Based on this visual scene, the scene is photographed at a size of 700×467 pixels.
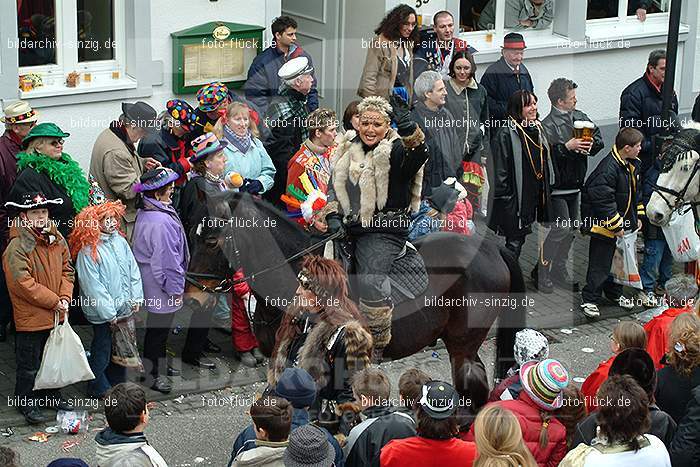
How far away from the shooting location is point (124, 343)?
35.8 ft

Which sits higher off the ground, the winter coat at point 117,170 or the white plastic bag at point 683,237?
the winter coat at point 117,170

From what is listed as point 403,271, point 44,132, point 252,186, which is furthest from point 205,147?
point 403,271

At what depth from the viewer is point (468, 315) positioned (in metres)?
10.8

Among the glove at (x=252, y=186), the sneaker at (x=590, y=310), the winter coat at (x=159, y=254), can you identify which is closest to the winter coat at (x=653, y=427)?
the winter coat at (x=159, y=254)

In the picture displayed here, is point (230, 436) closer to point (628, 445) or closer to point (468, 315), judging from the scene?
point (468, 315)

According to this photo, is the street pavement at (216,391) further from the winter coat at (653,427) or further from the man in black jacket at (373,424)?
the winter coat at (653,427)

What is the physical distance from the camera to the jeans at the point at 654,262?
546 inches

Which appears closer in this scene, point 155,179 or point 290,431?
point 290,431

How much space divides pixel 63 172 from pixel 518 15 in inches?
291

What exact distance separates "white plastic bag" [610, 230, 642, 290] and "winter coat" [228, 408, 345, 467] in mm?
6505

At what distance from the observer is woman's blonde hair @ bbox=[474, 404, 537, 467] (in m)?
6.93

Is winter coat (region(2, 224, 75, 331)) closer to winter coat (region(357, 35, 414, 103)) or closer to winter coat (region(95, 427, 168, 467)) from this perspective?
winter coat (region(95, 427, 168, 467))

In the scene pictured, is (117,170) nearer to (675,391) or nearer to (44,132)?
(44,132)

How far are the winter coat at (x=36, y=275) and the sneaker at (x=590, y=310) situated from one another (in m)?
5.40
